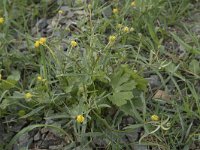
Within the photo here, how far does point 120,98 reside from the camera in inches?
69.4

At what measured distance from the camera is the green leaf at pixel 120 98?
175 centimetres

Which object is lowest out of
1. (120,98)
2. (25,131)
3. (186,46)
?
(25,131)

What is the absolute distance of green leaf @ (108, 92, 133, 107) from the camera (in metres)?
1.75

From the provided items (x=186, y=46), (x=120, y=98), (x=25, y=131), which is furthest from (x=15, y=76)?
(x=186, y=46)

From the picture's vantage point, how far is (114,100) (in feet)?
5.78

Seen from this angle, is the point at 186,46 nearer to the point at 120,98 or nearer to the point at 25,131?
the point at 120,98

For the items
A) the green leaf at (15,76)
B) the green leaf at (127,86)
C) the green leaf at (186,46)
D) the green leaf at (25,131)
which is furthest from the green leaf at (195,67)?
the green leaf at (15,76)

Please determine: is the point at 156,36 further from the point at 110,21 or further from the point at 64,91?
the point at 64,91

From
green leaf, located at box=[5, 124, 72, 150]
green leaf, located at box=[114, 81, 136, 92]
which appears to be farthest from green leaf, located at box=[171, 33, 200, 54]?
green leaf, located at box=[5, 124, 72, 150]

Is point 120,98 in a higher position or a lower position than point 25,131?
higher

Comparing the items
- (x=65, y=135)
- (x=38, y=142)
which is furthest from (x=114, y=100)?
(x=38, y=142)

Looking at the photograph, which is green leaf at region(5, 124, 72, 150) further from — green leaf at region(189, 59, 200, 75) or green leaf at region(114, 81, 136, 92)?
green leaf at region(189, 59, 200, 75)

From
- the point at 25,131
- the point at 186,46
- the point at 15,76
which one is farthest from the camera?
the point at 186,46

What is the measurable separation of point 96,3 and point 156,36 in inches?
15.0
